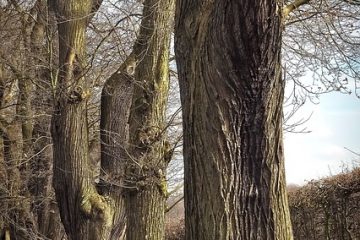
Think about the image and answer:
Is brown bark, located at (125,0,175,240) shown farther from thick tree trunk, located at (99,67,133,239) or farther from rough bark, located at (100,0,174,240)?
thick tree trunk, located at (99,67,133,239)

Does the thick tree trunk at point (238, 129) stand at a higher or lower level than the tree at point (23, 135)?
lower

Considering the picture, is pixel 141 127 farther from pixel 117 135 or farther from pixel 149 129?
pixel 117 135

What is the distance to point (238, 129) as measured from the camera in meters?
3.59

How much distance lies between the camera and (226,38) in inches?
139

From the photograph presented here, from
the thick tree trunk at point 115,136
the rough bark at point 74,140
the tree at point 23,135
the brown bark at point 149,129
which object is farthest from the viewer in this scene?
the tree at point 23,135

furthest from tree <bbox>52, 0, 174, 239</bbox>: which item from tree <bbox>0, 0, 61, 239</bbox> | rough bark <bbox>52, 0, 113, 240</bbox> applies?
tree <bbox>0, 0, 61, 239</bbox>

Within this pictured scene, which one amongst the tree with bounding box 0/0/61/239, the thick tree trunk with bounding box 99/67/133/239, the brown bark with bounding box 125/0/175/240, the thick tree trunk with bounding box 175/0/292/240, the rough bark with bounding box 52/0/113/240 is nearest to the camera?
the thick tree trunk with bounding box 175/0/292/240

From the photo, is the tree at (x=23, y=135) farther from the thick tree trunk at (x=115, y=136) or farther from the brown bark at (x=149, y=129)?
the brown bark at (x=149, y=129)

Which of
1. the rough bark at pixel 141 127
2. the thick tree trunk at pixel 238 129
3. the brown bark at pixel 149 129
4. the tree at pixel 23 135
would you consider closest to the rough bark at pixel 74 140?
the rough bark at pixel 141 127

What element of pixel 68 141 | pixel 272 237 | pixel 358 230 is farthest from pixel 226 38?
pixel 358 230

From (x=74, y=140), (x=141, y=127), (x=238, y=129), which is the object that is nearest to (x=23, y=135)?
(x=74, y=140)

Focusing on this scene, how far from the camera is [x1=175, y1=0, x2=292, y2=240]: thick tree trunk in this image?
349 centimetres

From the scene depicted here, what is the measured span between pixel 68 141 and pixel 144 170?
1.28m

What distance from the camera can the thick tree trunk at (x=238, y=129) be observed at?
3.49 metres
